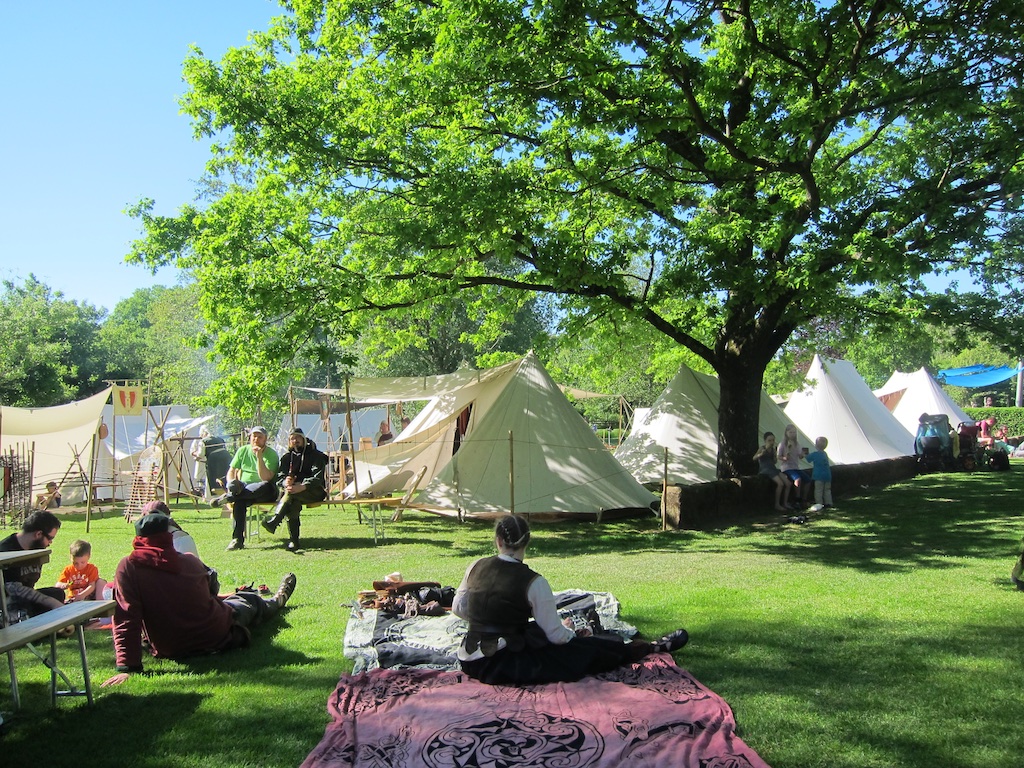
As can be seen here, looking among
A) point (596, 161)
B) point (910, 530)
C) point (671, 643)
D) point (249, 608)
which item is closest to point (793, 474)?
point (910, 530)

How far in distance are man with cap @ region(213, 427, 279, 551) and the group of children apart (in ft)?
24.8

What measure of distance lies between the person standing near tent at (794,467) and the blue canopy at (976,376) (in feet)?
79.4

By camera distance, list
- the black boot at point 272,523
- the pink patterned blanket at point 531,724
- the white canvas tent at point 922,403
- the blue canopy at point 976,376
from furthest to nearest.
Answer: the blue canopy at point 976,376, the white canvas tent at point 922,403, the black boot at point 272,523, the pink patterned blanket at point 531,724

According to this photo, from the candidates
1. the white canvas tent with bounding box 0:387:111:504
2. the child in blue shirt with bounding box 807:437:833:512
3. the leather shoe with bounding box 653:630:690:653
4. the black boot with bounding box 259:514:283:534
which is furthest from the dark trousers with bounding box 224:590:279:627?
the white canvas tent with bounding box 0:387:111:504

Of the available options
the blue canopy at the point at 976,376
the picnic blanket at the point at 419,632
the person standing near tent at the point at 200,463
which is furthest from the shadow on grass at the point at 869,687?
the blue canopy at the point at 976,376

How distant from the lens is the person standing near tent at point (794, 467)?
12898 mm

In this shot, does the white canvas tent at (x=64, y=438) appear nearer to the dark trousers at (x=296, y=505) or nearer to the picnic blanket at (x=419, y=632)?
the dark trousers at (x=296, y=505)

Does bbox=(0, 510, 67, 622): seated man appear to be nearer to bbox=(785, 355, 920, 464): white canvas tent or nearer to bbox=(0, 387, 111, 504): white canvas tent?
bbox=(0, 387, 111, 504): white canvas tent

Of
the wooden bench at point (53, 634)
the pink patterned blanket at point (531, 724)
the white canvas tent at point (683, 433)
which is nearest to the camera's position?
the pink patterned blanket at point (531, 724)

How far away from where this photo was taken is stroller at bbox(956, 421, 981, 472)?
62.5 feet

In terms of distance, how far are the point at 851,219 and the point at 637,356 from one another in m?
5.80

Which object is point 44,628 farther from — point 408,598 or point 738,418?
point 738,418

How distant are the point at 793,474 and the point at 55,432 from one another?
1387cm

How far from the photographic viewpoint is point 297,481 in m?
10.2
